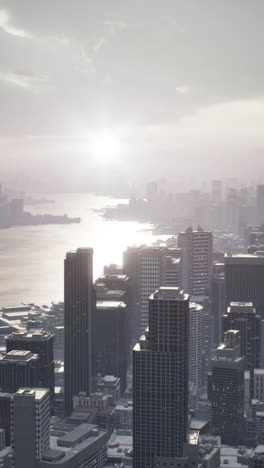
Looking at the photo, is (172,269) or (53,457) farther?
(172,269)

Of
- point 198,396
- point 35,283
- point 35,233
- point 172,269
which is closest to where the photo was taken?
point 198,396

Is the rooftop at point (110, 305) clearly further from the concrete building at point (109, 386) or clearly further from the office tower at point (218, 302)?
the office tower at point (218, 302)

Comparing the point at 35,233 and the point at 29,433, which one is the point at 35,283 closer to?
the point at 35,233

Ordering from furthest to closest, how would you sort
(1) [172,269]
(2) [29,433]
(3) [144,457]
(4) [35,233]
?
→ (4) [35,233] → (1) [172,269] → (3) [144,457] → (2) [29,433]

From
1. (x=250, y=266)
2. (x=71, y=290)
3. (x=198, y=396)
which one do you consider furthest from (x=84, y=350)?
(x=250, y=266)

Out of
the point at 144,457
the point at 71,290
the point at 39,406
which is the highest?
the point at 71,290

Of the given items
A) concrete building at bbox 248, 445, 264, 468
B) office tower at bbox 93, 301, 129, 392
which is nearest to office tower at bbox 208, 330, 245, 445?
concrete building at bbox 248, 445, 264, 468

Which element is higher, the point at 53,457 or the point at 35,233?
the point at 35,233
